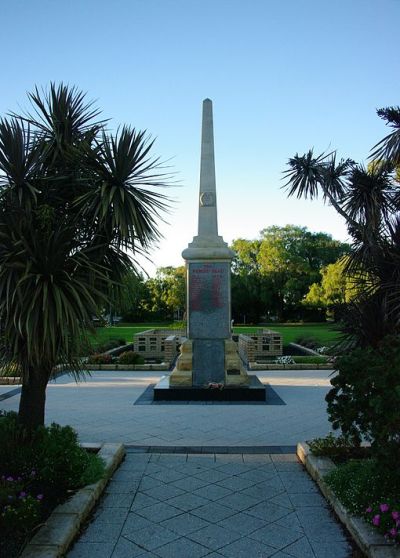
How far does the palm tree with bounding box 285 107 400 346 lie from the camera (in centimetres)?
588

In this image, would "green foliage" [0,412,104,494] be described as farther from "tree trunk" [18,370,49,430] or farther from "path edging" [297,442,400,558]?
"path edging" [297,442,400,558]

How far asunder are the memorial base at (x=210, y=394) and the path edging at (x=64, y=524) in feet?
17.3

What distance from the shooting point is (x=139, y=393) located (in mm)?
11312

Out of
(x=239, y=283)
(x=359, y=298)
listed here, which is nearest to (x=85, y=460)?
(x=359, y=298)

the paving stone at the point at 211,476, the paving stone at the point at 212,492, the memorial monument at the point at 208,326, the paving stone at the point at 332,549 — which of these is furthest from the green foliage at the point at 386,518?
the memorial monument at the point at 208,326

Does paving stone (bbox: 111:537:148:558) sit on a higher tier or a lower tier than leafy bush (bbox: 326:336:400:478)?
lower

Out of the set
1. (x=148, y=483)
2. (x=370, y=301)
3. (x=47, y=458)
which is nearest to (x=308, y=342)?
(x=370, y=301)

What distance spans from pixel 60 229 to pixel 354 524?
3.57m

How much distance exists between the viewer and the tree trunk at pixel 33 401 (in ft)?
16.7

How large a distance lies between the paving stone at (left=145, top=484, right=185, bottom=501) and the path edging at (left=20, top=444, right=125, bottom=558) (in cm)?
49

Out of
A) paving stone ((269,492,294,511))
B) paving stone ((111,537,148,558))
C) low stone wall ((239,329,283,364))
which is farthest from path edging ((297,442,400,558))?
low stone wall ((239,329,283,364))

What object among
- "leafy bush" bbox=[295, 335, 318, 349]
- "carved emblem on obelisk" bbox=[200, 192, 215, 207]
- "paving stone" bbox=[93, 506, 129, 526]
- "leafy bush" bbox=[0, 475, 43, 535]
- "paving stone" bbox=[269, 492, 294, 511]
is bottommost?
"paving stone" bbox=[269, 492, 294, 511]

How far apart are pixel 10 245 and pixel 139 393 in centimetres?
734

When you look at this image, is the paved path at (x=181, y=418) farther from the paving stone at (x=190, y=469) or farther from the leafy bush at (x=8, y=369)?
the leafy bush at (x=8, y=369)
